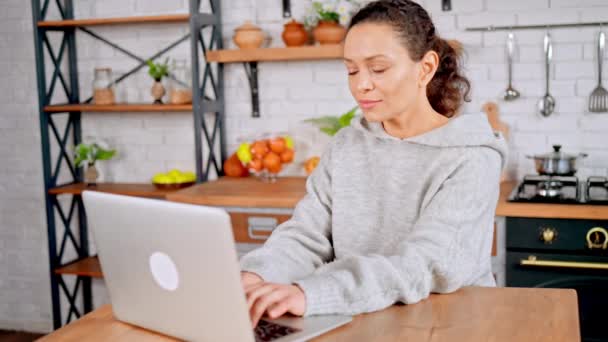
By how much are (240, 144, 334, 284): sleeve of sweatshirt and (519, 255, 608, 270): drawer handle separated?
1.26m

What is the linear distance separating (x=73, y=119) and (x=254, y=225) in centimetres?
148

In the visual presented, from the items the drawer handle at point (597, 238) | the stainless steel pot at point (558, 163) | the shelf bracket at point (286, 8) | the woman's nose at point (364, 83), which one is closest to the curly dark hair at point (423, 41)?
the woman's nose at point (364, 83)

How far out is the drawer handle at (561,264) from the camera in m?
2.82

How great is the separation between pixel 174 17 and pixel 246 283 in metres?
2.32

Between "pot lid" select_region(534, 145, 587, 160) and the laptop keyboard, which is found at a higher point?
"pot lid" select_region(534, 145, 587, 160)

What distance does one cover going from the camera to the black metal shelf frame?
363cm

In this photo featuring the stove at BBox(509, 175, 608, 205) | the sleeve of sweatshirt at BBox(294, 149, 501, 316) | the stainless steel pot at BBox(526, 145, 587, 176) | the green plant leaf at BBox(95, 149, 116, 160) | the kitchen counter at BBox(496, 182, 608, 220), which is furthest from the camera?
the green plant leaf at BBox(95, 149, 116, 160)

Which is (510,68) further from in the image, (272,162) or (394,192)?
(394,192)

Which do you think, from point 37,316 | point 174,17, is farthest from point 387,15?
Answer: point 37,316

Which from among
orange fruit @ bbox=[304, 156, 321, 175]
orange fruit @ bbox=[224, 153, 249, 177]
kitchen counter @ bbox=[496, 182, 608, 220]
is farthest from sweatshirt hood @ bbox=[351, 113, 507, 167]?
orange fruit @ bbox=[224, 153, 249, 177]

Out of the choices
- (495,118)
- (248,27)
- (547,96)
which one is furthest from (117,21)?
(547,96)

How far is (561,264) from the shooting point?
112 inches

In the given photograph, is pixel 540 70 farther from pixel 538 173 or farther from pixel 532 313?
pixel 532 313

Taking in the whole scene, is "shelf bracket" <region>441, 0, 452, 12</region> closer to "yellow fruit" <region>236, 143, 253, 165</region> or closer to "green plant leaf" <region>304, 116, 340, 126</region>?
"green plant leaf" <region>304, 116, 340, 126</region>
